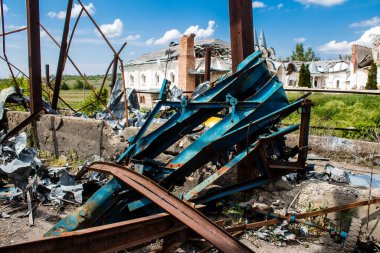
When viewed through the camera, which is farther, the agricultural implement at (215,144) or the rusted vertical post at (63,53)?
the rusted vertical post at (63,53)

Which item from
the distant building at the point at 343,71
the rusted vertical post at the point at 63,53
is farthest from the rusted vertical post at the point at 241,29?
the distant building at the point at 343,71

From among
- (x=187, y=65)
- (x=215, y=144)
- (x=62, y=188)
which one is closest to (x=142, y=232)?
(x=215, y=144)

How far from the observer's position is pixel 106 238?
78.7 inches

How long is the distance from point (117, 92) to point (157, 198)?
6264 millimetres

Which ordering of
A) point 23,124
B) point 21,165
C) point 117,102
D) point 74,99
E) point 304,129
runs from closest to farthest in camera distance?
point 304,129 < point 21,165 < point 23,124 < point 117,102 < point 74,99

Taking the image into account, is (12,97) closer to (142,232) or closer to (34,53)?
(34,53)

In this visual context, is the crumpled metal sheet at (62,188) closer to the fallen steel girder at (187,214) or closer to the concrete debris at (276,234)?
the fallen steel girder at (187,214)

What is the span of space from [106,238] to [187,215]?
0.51m

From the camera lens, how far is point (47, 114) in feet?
21.0

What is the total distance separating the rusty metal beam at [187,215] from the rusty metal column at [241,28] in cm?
209

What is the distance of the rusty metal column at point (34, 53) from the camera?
6238 mm

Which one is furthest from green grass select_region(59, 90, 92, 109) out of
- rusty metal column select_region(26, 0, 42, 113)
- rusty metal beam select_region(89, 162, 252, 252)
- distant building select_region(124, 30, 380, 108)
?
rusty metal beam select_region(89, 162, 252, 252)

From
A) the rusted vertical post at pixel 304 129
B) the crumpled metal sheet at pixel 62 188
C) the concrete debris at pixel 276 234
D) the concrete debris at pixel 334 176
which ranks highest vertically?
the rusted vertical post at pixel 304 129

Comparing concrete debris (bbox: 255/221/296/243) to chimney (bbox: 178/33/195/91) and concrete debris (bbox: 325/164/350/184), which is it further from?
chimney (bbox: 178/33/195/91)
